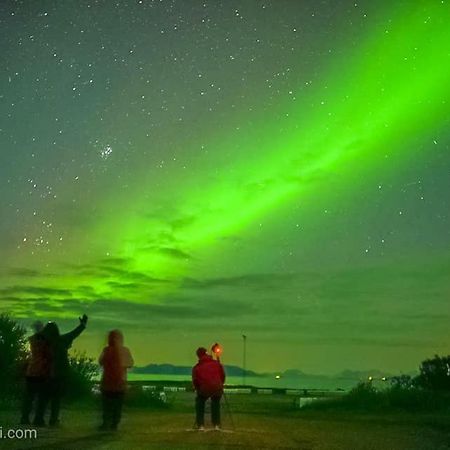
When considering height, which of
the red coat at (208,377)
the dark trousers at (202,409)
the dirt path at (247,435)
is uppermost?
the red coat at (208,377)

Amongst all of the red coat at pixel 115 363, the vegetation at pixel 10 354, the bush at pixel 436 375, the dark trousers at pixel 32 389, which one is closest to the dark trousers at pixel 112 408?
the red coat at pixel 115 363

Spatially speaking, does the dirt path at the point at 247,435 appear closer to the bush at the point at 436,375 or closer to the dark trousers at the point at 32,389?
the dark trousers at the point at 32,389

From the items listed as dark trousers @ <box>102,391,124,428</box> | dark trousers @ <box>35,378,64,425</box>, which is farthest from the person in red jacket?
dark trousers @ <box>35,378,64,425</box>

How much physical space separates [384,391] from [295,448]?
1523cm

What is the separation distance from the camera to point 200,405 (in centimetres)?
1559

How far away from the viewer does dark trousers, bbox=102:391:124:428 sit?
1514 centimetres

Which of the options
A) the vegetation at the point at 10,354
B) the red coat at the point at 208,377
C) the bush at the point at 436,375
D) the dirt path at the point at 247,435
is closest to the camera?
the dirt path at the point at 247,435

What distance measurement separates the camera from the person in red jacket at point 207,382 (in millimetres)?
15383

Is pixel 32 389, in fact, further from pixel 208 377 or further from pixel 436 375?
pixel 436 375

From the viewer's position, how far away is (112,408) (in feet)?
50.1

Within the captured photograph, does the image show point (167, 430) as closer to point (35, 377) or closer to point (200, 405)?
point (200, 405)

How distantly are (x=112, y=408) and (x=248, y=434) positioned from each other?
97.7 inches

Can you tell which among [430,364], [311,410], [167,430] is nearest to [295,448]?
[167,430]

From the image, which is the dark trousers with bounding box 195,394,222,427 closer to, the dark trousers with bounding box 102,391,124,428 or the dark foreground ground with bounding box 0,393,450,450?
the dark foreground ground with bounding box 0,393,450,450
